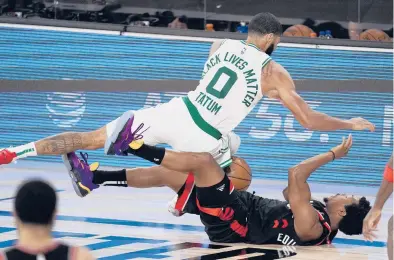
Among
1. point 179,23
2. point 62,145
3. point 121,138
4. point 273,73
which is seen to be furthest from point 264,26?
point 179,23

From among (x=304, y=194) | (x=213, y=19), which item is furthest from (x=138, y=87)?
(x=304, y=194)

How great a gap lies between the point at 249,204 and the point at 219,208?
369 mm

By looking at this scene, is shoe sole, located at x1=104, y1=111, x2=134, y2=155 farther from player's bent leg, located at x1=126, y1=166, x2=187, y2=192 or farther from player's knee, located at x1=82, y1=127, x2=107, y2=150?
player's bent leg, located at x1=126, y1=166, x2=187, y2=192

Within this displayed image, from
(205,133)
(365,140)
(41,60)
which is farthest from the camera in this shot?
(41,60)

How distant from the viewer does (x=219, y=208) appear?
26.6 ft

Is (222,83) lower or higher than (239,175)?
higher

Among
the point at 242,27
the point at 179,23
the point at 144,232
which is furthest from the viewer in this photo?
the point at 179,23

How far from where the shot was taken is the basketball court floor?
313 inches

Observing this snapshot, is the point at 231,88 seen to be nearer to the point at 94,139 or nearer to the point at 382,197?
the point at 94,139

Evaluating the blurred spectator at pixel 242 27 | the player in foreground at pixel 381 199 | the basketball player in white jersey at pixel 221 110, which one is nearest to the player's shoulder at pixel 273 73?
the basketball player in white jersey at pixel 221 110

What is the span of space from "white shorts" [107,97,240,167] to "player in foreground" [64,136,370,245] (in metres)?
0.25

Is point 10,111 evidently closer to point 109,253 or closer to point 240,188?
point 240,188

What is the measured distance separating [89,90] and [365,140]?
144 inches

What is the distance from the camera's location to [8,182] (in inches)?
460
